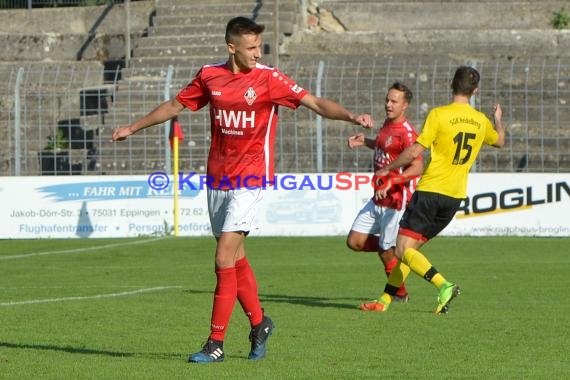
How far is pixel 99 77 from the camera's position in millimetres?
29000

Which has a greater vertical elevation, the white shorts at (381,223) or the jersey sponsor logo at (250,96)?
the jersey sponsor logo at (250,96)

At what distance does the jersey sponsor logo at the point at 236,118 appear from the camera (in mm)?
8203

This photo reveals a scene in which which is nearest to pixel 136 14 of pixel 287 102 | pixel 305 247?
pixel 305 247

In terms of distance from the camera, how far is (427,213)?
11.1 meters

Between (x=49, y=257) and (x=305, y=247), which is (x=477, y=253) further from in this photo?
(x=49, y=257)

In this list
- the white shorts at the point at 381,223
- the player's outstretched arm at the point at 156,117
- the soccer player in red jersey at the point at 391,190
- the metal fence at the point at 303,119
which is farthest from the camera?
the metal fence at the point at 303,119

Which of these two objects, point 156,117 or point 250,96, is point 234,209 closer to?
point 250,96

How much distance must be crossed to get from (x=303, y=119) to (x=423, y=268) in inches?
605

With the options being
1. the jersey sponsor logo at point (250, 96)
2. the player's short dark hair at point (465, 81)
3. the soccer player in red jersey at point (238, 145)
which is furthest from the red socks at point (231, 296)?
the player's short dark hair at point (465, 81)


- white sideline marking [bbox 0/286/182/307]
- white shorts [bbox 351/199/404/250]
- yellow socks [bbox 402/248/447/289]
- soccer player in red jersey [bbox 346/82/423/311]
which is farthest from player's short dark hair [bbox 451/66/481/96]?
white sideline marking [bbox 0/286/182/307]

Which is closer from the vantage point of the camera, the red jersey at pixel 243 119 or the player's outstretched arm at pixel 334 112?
the player's outstretched arm at pixel 334 112

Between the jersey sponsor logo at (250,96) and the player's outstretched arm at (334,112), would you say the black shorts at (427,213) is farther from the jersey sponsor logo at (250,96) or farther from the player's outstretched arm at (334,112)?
the jersey sponsor logo at (250,96)

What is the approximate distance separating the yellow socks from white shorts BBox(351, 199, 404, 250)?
4.06 feet

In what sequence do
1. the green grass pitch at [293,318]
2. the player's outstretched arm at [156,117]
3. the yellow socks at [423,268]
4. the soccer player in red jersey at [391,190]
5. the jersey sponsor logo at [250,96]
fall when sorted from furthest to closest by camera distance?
the soccer player in red jersey at [391,190] → the yellow socks at [423,268] → the player's outstretched arm at [156,117] → the jersey sponsor logo at [250,96] → the green grass pitch at [293,318]
